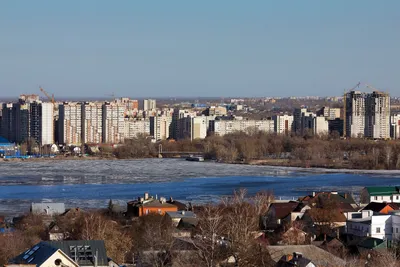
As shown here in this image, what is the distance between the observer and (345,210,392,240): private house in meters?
8.59

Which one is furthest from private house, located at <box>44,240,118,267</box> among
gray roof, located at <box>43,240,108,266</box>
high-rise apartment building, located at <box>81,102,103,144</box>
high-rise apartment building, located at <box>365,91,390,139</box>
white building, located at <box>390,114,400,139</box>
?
white building, located at <box>390,114,400,139</box>

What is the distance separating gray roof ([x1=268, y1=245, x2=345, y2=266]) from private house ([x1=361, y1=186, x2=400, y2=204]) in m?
5.28

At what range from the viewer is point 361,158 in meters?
24.5

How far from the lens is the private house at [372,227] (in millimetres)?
8594

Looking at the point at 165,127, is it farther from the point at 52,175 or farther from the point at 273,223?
the point at 273,223

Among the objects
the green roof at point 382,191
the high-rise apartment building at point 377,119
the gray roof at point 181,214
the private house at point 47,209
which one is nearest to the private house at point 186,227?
the gray roof at point 181,214

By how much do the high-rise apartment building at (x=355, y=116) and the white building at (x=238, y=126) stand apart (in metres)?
3.46

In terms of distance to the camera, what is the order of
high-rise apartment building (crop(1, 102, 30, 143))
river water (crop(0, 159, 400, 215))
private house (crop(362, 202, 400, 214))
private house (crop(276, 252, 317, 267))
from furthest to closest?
high-rise apartment building (crop(1, 102, 30, 143)) < river water (crop(0, 159, 400, 215)) < private house (crop(362, 202, 400, 214)) < private house (crop(276, 252, 317, 267))

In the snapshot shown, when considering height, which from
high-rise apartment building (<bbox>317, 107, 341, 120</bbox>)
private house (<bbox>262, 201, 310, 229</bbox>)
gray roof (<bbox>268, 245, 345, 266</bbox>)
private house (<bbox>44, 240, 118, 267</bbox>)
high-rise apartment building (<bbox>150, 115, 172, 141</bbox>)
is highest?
private house (<bbox>44, 240, 118, 267</bbox>)

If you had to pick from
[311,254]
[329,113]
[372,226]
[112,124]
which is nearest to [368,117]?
[329,113]

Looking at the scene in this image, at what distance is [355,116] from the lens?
39.7 m

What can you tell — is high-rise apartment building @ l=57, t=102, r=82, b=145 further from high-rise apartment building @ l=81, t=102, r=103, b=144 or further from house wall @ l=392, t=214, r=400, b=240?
house wall @ l=392, t=214, r=400, b=240

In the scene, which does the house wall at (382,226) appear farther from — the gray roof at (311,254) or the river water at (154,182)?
the river water at (154,182)

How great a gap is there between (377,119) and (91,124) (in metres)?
11.1
